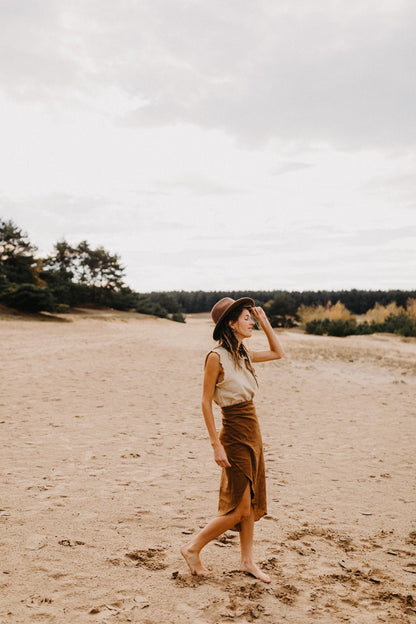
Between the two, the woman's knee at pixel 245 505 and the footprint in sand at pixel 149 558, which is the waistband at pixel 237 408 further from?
the footprint in sand at pixel 149 558

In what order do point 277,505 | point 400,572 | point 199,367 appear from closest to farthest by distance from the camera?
1. point 400,572
2. point 277,505
3. point 199,367

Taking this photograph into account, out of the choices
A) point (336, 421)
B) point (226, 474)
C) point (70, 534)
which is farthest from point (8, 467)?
point (336, 421)

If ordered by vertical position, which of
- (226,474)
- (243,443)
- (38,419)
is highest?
(243,443)

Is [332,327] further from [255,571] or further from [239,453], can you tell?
[239,453]

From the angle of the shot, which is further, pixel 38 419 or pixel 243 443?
pixel 38 419

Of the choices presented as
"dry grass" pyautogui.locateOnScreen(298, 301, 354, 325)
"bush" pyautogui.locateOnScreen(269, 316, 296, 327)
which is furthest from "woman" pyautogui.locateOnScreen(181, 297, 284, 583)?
"bush" pyautogui.locateOnScreen(269, 316, 296, 327)

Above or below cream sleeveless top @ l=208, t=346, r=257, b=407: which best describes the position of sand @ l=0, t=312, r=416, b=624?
below

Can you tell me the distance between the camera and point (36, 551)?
3686 millimetres

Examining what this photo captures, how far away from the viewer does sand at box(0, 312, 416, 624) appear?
309cm

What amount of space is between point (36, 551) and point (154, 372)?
1042 cm

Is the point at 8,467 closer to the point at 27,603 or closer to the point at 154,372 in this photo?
the point at 27,603

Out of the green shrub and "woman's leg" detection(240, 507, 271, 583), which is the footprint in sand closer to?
"woman's leg" detection(240, 507, 271, 583)

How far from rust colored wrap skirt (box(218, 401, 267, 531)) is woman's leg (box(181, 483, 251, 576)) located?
0.04m

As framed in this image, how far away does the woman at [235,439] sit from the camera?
3277 mm
